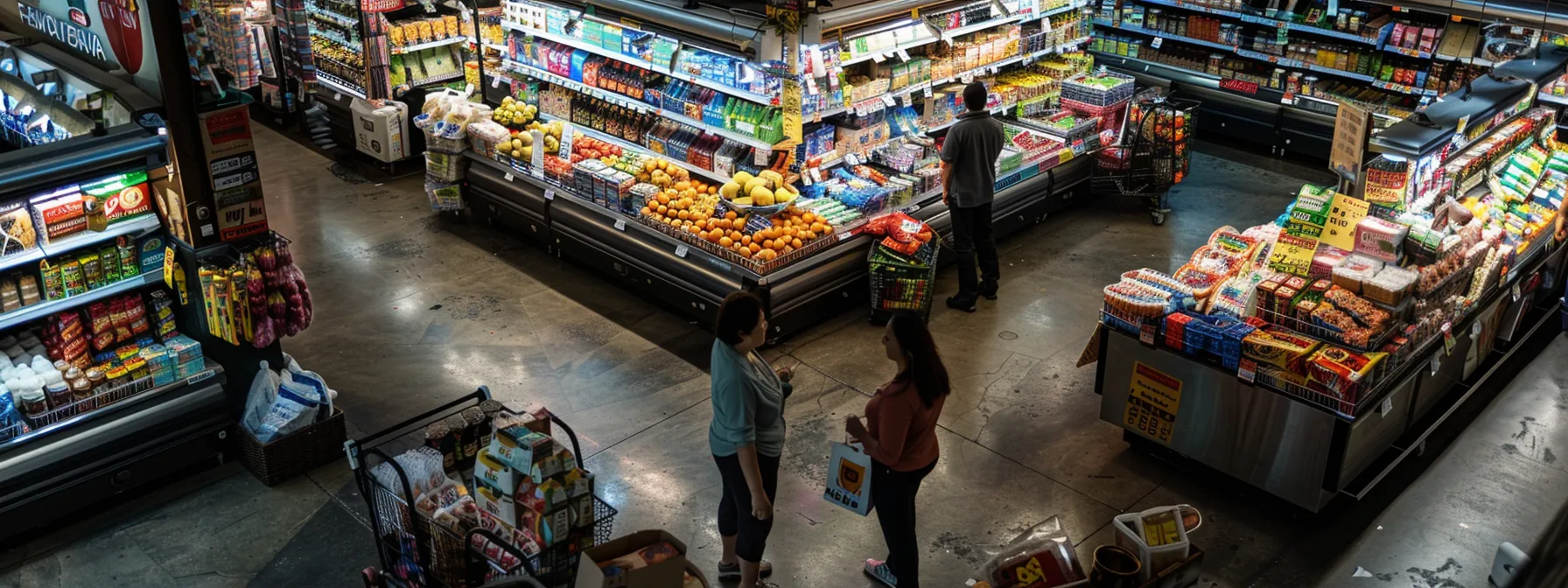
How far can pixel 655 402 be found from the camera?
7.50m

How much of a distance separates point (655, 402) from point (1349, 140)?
4.12 m

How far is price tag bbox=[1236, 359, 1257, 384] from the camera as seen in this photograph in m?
6.12

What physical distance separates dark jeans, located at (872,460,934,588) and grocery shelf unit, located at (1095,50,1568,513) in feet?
6.28

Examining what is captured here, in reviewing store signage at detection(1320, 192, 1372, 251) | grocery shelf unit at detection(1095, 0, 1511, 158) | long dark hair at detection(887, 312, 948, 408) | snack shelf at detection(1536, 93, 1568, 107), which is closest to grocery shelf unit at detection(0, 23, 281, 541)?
long dark hair at detection(887, 312, 948, 408)

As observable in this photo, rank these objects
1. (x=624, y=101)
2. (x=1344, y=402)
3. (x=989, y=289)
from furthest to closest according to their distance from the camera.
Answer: (x=624, y=101), (x=989, y=289), (x=1344, y=402)

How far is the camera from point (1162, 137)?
401 inches

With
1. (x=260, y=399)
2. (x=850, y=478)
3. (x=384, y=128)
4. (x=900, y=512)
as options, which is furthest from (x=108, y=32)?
(x=900, y=512)

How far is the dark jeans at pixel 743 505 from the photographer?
5152mm

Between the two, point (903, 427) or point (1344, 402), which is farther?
point (1344, 402)

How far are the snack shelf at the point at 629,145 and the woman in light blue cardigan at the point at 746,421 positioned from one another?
3855mm

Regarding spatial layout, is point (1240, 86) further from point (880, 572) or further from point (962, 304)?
point (880, 572)

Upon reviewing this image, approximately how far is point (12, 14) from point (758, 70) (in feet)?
→ 16.0

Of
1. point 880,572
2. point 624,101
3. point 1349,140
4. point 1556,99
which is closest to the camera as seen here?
point 880,572

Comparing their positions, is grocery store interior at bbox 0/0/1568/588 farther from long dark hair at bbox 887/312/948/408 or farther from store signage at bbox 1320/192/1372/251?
long dark hair at bbox 887/312/948/408
